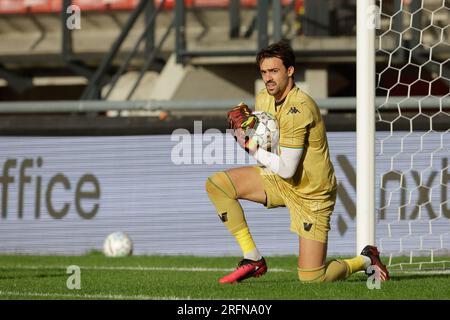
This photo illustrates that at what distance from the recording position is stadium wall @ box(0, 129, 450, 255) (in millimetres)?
11625

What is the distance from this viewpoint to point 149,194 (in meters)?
12.3

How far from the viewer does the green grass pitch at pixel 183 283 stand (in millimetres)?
7043

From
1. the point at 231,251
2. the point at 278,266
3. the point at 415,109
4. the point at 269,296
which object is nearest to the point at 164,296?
the point at 269,296

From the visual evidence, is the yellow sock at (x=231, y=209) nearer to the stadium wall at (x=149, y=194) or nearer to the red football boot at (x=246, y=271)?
the red football boot at (x=246, y=271)

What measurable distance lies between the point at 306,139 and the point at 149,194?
468 centimetres

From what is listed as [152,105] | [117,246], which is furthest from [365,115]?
[152,105]

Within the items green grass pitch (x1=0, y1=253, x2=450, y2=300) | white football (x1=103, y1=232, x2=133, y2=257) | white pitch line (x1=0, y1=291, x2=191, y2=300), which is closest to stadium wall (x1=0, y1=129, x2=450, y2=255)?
white football (x1=103, y1=232, x2=133, y2=257)

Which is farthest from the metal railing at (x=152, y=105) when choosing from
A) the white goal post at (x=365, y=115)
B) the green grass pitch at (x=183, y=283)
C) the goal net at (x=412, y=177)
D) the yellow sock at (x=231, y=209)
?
the yellow sock at (x=231, y=209)

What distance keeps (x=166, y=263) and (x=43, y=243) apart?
2138 mm

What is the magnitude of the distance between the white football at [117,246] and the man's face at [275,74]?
4.44 m

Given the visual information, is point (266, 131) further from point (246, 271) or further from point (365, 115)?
point (365, 115)

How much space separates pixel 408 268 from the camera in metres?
9.73
